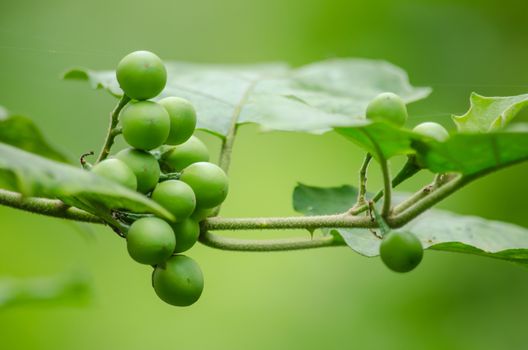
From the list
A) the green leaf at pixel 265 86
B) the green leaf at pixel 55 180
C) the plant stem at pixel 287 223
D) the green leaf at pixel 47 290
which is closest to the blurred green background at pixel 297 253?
the green leaf at pixel 265 86

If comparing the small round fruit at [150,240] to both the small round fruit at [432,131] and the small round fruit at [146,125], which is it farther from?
the small round fruit at [432,131]

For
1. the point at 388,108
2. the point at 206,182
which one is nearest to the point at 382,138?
the point at 388,108

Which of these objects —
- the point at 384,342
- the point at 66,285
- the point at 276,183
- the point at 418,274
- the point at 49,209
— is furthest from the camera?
the point at 276,183

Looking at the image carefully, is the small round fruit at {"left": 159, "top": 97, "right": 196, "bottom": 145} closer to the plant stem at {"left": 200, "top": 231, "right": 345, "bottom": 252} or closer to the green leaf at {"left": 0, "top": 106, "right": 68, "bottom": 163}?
the plant stem at {"left": 200, "top": 231, "right": 345, "bottom": 252}

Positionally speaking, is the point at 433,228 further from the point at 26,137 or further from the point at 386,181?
the point at 26,137

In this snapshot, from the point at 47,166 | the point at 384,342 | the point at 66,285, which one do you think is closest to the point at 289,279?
the point at 384,342

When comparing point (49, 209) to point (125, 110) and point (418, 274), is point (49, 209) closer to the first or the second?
point (125, 110)
